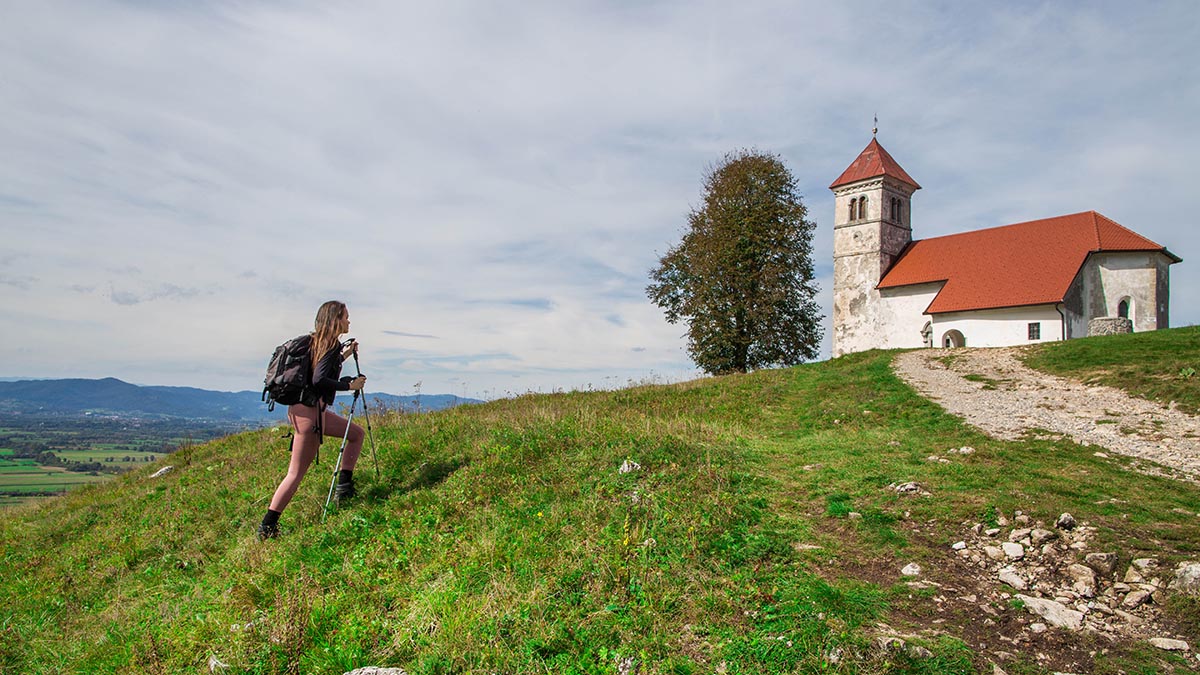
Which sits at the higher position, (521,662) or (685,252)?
(685,252)

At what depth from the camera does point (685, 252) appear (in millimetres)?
36094

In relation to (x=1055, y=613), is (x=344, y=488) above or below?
above

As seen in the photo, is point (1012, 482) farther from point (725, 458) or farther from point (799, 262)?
point (799, 262)

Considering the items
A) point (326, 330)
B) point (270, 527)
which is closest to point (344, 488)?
point (270, 527)

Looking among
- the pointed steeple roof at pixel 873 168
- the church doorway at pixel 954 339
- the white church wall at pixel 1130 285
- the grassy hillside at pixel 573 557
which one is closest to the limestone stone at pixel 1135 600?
the grassy hillside at pixel 573 557

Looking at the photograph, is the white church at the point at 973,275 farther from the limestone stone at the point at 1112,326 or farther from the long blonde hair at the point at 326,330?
the long blonde hair at the point at 326,330

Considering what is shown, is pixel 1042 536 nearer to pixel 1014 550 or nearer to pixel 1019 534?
pixel 1019 534

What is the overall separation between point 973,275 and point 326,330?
35.1 m

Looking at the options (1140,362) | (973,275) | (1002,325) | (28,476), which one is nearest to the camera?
(1140,362)

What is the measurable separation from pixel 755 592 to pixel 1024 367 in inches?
676

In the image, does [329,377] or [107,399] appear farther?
[107,399]

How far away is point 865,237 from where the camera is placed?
4069 centimetres

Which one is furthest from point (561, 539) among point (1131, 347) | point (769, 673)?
point (1131, 347)

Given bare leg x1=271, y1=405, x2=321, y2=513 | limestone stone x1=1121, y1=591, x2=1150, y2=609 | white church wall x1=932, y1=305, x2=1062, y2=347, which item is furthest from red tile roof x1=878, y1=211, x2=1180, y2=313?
bare leg x1=271, y1=405, x2=321, y2=513
